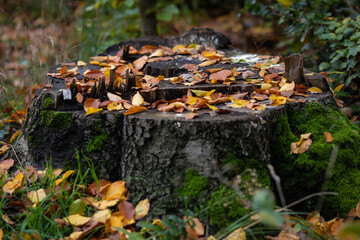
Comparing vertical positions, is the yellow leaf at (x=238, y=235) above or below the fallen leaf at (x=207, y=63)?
below

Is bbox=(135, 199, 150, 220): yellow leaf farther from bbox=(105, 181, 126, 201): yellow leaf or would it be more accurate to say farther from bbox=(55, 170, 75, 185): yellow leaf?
bbox=(55, 170, 75, 185): yellow leaf

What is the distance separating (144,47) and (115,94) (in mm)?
1043

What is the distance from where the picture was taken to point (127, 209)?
72.4 inches

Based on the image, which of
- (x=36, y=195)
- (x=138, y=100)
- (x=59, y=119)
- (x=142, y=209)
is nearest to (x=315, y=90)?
(x=138, y=100)

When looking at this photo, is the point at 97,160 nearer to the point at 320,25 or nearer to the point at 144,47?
the point at 144,47

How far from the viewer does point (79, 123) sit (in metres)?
2.04

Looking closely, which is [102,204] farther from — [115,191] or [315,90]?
[315,90]

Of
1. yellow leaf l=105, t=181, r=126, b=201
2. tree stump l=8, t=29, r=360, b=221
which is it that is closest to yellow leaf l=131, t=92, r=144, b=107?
tree stump l=8, t=29, r=360, b=221

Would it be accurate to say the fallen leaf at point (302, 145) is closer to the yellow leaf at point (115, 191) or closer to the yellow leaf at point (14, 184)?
the yellow leaf at point (115, 191)

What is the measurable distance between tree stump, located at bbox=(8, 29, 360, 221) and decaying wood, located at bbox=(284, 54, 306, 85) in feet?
0.05

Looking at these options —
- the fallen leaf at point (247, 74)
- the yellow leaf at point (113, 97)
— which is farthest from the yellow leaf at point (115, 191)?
the fallen leaf at point (247, 74)

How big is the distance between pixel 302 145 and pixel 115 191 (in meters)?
1.13

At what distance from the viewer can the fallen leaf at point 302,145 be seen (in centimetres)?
201

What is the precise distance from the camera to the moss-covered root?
6.45ft
